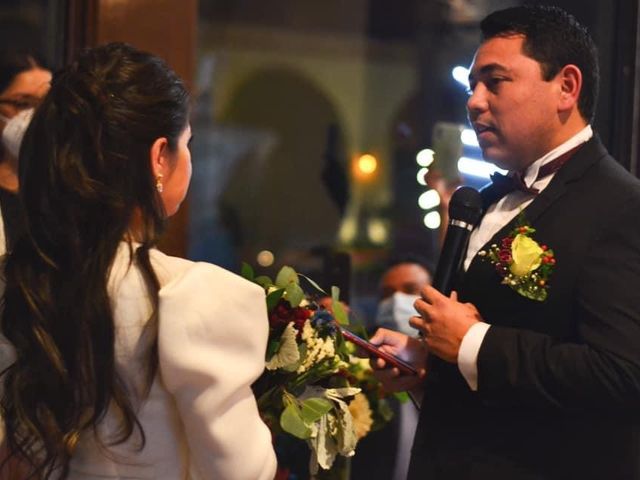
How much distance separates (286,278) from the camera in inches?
88.8

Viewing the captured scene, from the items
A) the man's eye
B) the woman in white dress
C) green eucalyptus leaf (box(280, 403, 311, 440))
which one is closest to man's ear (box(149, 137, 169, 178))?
the woman in white dress

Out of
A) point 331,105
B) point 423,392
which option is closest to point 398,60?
point 331,105

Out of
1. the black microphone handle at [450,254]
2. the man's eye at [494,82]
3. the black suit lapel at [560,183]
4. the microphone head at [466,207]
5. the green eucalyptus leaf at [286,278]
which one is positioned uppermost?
the man's eye at [494,82]

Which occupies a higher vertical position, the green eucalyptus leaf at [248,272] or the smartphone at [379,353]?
the green eucalyptus leaf at [248,272]

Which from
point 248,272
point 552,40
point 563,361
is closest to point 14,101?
point 248,272

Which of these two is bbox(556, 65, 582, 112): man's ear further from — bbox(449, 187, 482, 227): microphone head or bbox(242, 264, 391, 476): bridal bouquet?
bbox(242, 264, 391, 476): bridal bouquet

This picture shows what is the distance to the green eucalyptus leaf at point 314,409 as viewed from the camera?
7.06 feet

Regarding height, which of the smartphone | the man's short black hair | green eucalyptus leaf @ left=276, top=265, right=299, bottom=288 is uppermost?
the man's short black hair

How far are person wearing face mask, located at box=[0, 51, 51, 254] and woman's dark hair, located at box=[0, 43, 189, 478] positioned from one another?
1.20 meters

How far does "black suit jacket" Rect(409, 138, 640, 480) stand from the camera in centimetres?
203

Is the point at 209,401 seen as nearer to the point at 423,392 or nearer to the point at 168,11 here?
the point at 423,392

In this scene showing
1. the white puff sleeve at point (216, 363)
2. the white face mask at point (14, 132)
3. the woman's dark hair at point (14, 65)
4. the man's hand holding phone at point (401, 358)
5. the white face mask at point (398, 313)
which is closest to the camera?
the white puff sleeve at point (216, 363)

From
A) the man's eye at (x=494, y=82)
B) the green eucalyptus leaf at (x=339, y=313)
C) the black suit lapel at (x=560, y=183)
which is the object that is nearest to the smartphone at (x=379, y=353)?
the green eucalyptus leaf at (x=339, y=313)

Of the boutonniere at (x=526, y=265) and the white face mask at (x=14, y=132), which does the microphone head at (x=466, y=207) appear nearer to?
the boutonniere at (x=526, y=265)
